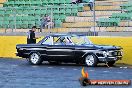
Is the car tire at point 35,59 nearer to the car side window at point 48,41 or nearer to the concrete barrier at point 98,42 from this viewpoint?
the car side window at point 48,41

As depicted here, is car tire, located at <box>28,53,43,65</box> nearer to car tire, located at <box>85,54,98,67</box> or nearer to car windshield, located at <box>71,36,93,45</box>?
car windshield, located at <box>71,36,93,45</box>

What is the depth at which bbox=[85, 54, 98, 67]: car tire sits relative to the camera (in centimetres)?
2183

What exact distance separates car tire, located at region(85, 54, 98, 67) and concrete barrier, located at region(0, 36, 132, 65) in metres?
2.03

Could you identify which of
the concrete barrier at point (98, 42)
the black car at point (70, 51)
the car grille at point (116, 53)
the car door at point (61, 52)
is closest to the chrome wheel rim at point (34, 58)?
the black car at point (70, 51)

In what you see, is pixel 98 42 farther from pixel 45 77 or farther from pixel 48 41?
pixel 45 77

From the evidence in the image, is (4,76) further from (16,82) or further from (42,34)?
(42,34)

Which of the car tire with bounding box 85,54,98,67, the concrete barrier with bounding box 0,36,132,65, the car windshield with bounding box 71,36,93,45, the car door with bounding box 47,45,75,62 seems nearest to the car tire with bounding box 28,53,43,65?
the car door with bounding box 47,45,75,62

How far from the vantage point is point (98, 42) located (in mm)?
24516

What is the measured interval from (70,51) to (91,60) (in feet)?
3.44

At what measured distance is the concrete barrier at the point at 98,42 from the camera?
23.3 m

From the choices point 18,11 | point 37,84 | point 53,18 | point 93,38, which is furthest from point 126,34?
point 37,84

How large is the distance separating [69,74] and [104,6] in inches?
519

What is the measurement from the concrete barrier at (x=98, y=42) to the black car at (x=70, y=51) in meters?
1.09

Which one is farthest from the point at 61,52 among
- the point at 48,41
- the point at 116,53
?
the point at 116,53
